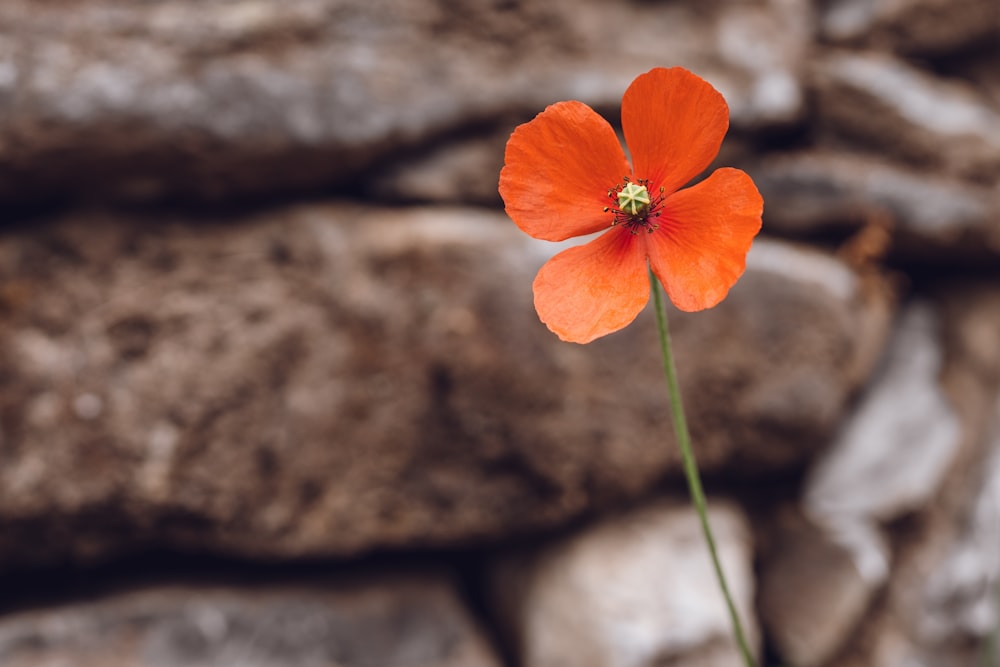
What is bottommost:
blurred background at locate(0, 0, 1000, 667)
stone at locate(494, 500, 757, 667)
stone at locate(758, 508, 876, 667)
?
stone at locate(758, 508, 876, 667)

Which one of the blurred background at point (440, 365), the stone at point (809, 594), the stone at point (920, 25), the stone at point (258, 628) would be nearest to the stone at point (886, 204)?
the blurred background at point (440, 365)

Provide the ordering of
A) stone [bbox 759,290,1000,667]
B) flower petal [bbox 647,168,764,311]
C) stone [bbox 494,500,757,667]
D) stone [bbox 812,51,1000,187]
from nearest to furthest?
flower petal [bbox 647,168,764,311] < stone [bbox 494,500,757,667] < stone [bbox 759,290,1000,667] < stone [bbox 812,51,1000,187]

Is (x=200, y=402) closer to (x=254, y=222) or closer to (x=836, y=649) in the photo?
(x=254, y=222)

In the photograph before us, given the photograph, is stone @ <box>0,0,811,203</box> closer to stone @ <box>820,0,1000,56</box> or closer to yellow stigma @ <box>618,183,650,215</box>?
stone @ <box>820,0,1000,56</box>

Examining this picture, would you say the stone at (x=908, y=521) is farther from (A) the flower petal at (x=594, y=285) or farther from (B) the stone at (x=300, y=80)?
(A) the flower petal at (x=594, y=285)

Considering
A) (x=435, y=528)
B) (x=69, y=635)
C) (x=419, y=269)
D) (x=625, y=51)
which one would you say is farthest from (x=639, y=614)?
(x=625, y=51)

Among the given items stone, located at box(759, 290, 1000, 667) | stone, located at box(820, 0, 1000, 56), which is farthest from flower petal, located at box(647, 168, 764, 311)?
stone, located at box(820, 0, 1000, 56)

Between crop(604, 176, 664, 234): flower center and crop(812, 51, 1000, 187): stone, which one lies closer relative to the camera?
crop(604, 176, 664, 234): flower center
